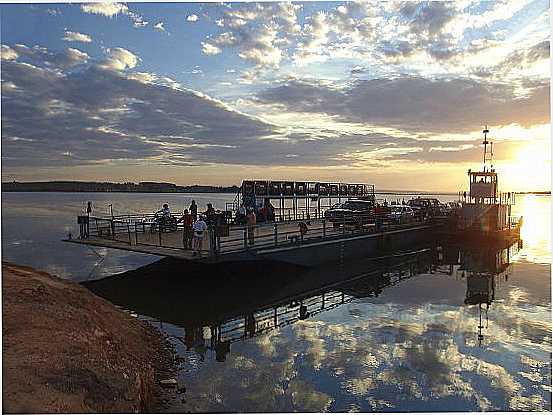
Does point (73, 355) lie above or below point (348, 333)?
above

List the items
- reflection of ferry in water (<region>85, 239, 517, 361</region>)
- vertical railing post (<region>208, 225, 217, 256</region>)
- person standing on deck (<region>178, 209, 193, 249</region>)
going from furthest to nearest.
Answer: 1. person standing on deck (<region>178, 209, 193, 249</region>)
2. vertical railing post (<region>208, 225, 217, 256</region>)
3. reflection of ferry in water (<region>85, 239, 517, 361</region>)

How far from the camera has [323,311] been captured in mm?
13430

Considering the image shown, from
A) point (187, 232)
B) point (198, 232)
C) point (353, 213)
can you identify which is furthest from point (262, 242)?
point (353, 213)

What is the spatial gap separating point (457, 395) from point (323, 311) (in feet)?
Result: 18.7

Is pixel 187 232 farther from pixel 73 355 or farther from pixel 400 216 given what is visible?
pixel 400 216

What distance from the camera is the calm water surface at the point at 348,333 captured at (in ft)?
26.0

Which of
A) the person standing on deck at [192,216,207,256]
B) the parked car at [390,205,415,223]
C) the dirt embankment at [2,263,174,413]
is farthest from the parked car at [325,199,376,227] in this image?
the dirt embankment at [2,263,174,413]

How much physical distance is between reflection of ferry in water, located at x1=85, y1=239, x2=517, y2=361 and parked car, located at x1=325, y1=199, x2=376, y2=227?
2281 millimetres

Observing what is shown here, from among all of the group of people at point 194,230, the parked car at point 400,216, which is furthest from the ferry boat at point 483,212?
the group of people at point 194,230

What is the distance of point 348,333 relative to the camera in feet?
37.1

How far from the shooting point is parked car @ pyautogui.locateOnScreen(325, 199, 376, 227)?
892 inches

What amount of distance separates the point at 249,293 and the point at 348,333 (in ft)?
14.6

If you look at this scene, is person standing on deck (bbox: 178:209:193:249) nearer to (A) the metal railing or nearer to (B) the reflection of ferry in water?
(A) the metal railing

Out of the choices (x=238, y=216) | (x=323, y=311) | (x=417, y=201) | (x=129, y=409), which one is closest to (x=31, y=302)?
(x=129, y=409)
